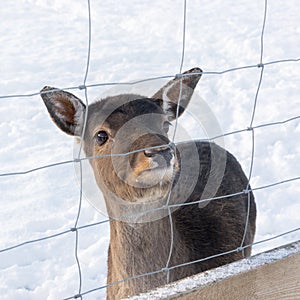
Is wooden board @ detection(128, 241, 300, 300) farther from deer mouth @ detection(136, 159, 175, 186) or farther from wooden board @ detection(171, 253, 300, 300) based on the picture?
deer mouth @ detection(136, 159, 175, 186)

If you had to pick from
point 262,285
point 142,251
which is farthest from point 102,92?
point 262,285

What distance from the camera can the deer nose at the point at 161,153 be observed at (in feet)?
8.50

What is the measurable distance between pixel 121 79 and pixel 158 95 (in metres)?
4.27

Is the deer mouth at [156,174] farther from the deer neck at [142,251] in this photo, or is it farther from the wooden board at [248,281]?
the wooden board at [248,281]

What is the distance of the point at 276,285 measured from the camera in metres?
2.20

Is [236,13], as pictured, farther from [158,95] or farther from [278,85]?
[158,95]

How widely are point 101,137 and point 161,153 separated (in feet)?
1.76

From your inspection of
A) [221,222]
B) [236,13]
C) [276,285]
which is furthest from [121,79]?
[276,285]

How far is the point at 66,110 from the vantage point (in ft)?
9.71

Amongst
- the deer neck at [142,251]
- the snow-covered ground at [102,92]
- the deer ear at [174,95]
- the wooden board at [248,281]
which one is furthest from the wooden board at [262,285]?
the snow-covered ground at [102,92]

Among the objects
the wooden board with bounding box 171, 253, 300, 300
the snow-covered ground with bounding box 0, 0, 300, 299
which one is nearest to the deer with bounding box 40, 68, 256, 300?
the wooden board with bounding box 171, 253, 300, 300

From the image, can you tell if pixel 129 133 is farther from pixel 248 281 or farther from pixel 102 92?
pixel 102 92

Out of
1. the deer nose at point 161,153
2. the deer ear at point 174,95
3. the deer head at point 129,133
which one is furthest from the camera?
the deer ear at point 174,95

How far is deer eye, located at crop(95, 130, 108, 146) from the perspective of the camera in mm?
3043
